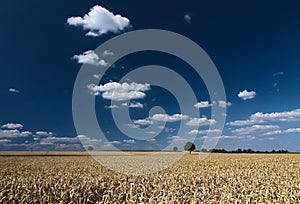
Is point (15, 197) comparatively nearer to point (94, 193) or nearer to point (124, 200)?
point (94, 193)

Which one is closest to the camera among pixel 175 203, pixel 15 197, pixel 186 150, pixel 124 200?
pixel 175 203

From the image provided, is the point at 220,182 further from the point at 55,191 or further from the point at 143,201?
the point at 55,191

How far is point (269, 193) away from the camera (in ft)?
32.6

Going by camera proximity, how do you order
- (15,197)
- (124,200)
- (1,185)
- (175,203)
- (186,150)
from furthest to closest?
(186,150) → (1,185) → (124,200) → (15,197) → (175,203)

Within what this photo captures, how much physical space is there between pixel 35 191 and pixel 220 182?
787cm

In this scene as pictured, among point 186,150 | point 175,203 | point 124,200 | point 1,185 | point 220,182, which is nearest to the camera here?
point 175,203

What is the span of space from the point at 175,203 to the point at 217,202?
1.28 m

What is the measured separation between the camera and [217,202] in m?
8.88

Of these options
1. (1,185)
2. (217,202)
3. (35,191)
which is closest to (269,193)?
(217,202)

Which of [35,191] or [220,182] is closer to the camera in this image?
[35,191]

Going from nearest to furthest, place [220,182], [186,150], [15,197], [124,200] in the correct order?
1. [15,197]
2. [124,200]
3. [220,182]
4. [186,150]

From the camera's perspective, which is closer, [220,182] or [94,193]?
[94,193]

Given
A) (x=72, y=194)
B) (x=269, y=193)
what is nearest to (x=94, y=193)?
(x=72, y=194)

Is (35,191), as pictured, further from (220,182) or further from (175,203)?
(220,182)
